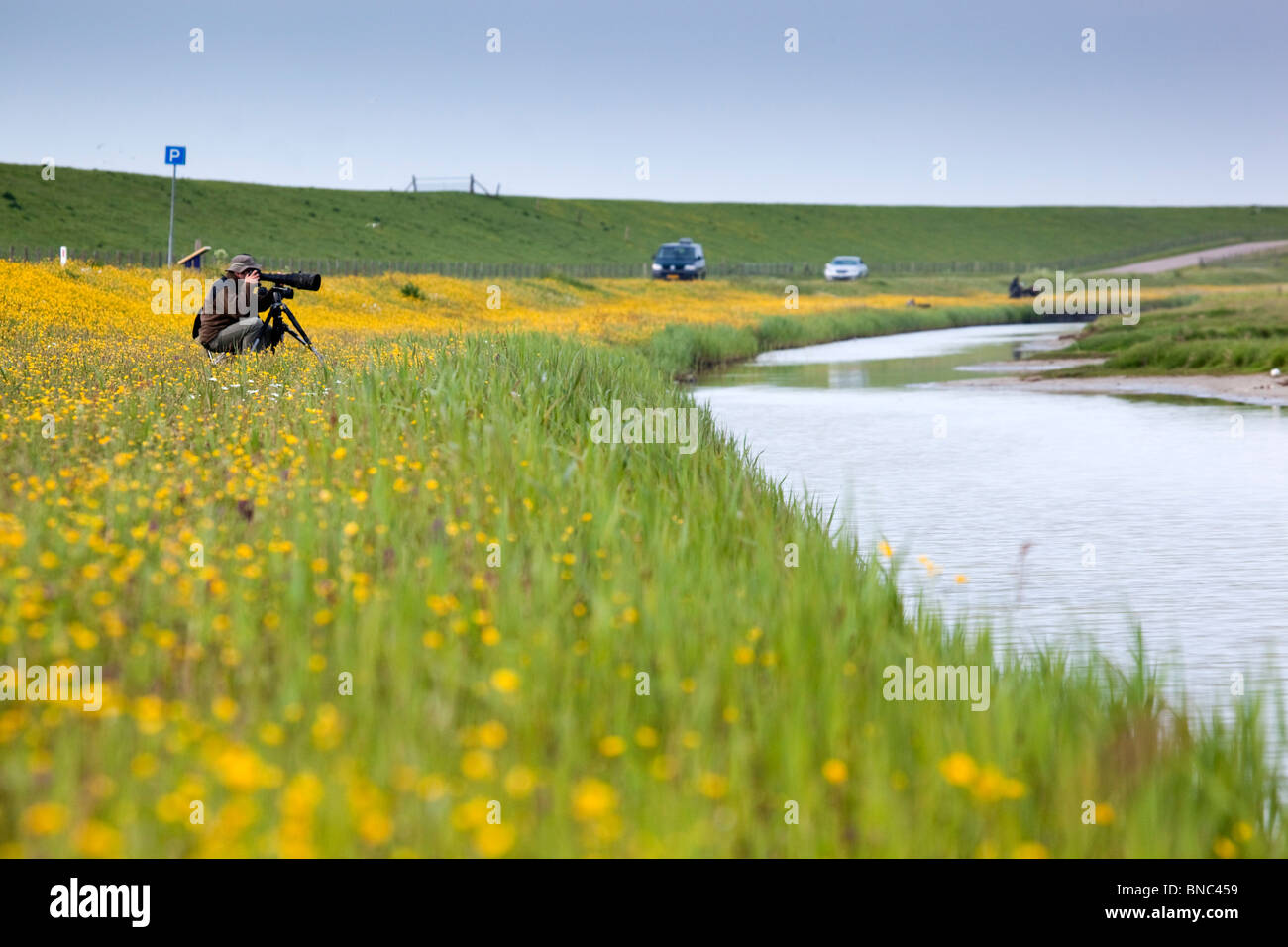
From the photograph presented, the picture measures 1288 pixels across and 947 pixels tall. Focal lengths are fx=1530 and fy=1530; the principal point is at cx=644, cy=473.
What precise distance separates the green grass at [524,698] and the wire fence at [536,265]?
112ft

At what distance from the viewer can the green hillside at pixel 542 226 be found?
103 m

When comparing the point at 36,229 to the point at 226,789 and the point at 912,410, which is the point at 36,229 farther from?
the point at 226,789

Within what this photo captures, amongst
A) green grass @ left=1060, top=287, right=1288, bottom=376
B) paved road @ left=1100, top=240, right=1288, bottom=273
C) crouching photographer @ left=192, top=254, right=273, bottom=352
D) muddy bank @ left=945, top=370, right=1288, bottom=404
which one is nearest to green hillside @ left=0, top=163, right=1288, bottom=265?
paved road @ left=1100, top=240, right=1288, bottom=273

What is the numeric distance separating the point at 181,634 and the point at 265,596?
0.57m

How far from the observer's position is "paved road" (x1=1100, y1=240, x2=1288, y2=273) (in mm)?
109938

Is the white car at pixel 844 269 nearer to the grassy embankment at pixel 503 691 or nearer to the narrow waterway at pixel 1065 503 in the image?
the narrow waterway at pixel 1065 503

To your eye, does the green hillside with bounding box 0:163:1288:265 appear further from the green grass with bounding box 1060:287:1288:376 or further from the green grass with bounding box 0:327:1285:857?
the green grass with bounding box 0:327:1285:857

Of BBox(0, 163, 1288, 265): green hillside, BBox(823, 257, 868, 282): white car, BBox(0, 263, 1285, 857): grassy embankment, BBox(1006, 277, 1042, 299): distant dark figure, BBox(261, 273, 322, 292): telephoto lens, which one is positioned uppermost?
BBox(0, 163, 1288, 265): green hillside

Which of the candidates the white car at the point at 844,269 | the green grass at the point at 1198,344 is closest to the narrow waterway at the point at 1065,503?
the green grass at the point at 1198,344

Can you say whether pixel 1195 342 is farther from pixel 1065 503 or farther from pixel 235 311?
pixel 235 311

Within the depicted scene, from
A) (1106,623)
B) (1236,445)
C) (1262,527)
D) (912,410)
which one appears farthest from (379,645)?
(912,410)

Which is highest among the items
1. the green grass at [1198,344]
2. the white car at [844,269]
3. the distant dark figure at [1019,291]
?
the white car at [844,269]

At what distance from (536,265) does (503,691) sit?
86902mm

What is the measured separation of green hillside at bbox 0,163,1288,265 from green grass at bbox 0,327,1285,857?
74.9 metres
